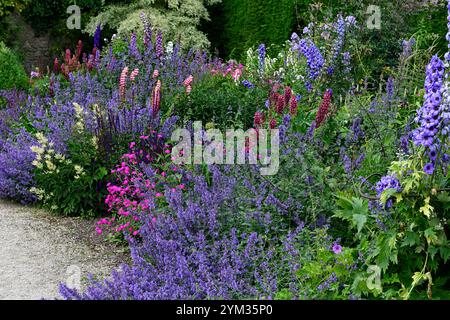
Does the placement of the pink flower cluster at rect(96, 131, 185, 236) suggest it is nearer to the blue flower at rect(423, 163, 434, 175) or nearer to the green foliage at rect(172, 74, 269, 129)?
the green foliage at rect(172, 74, 269, 129)

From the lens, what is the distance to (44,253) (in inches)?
179

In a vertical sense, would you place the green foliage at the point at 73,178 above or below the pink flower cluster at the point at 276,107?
below

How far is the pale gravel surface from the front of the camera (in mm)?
4008

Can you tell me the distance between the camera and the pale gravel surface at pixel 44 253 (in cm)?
401

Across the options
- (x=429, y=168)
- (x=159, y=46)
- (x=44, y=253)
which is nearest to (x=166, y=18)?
(x=159, y=46)

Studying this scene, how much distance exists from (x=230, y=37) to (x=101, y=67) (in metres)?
5.49

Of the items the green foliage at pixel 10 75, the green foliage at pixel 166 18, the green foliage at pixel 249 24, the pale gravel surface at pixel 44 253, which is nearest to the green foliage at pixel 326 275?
the pale gravel surface at pixel 44 253

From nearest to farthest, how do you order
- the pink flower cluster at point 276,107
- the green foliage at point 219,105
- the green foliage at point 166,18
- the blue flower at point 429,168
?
the blue flower at point 429,168, the pink flower cluster at point 276,107, the green foliage at point 219,105, the green foliage at point 166,18

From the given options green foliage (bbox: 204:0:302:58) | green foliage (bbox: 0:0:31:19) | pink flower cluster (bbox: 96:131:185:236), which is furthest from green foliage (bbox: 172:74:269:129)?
green foliage (bbox: 0:0:31:19)

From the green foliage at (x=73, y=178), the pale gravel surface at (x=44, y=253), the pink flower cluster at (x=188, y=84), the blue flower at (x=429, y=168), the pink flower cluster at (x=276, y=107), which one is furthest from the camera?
the pink flower cluster at (x=188, y=84)

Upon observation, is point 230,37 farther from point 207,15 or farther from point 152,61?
point 152,61

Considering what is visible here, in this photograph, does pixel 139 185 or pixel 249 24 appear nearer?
pixel 139 185

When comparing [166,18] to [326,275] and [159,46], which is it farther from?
[326,275]

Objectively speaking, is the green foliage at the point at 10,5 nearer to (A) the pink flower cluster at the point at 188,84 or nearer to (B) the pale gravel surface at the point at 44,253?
(A) the pink flower cluster at the point at 188,84
